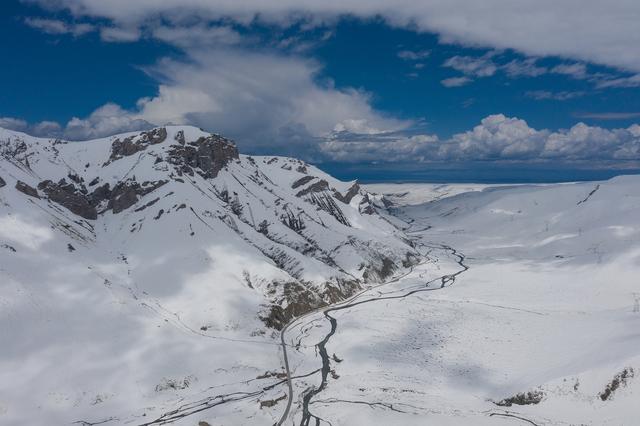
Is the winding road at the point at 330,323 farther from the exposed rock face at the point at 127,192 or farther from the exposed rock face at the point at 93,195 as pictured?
the exposed rock face at the point at 93,195

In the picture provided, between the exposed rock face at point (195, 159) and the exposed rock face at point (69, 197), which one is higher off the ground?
the exposed rock face at point (195, 159)

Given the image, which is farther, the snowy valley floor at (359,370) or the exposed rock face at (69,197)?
the exposed rock face at (69,197)

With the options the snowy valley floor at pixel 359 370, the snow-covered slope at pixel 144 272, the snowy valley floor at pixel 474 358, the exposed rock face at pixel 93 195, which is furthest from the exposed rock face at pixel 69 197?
the snowy valley floor at pixel 474 358

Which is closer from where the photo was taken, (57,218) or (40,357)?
(40,357)

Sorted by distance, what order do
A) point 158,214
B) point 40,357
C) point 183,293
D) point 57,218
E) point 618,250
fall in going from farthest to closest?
point 618,250 < point 158,214 < point 57,218 < point 183,293 < point 40,357

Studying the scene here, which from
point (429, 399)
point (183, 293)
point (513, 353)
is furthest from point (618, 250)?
point (183, 293)

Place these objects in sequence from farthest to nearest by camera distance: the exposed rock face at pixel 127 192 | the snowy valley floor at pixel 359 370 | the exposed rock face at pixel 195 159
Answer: the exposed rock face at pixel 195 159 < the exposed rock face at pixel 127 192 < the snowy valley floor at pixel 359 370

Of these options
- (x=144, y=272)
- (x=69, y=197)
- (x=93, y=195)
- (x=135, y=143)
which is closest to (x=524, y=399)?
(x=144, y=272)

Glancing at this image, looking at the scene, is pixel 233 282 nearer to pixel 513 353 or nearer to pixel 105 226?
pixel 105 226
